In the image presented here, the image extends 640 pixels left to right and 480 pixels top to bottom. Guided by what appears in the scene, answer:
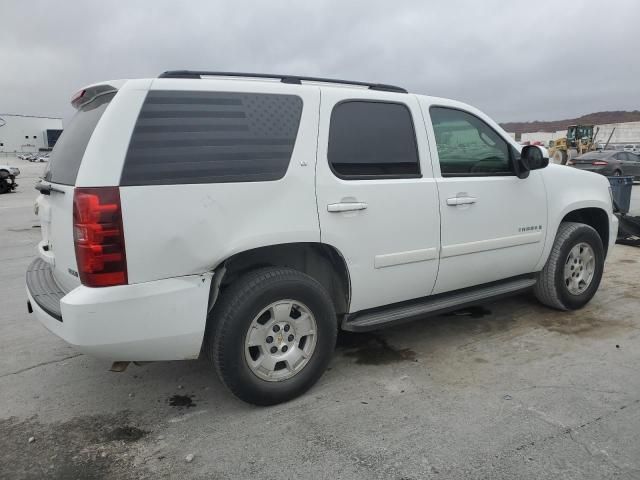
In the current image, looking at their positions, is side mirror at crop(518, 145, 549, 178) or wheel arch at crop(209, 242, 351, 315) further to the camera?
side mirror at crop(518, 145, 549, 178)

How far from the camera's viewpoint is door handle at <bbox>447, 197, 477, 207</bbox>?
3.64 m

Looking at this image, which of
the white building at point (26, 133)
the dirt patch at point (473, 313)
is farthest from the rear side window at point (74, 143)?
the white building at point (26, 133)

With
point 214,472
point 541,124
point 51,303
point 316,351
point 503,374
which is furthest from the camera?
point 541,124

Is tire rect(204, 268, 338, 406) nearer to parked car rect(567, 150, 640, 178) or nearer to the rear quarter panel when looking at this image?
the rear quarter panel

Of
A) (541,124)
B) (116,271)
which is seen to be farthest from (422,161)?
(541,124)

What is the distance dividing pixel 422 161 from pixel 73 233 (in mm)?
2333

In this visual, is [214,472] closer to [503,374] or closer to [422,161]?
[503,374]

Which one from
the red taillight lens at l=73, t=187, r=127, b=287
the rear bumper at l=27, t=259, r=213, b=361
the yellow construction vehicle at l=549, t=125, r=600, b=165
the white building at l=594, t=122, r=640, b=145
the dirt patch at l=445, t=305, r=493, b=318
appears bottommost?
the dirt patch at l=445, t=305, r=493, b=318

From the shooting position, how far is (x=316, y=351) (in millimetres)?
3191

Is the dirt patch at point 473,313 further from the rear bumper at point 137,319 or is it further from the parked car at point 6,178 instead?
the parked car at point 6,178

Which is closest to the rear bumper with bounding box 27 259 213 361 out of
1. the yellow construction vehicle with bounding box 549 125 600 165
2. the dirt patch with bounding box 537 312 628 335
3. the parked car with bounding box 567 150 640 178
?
the dirt patch with bounding box 537 312 628 335

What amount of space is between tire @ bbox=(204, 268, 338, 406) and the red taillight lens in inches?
25.9

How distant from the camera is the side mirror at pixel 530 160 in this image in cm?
409

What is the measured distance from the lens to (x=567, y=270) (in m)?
4.64
